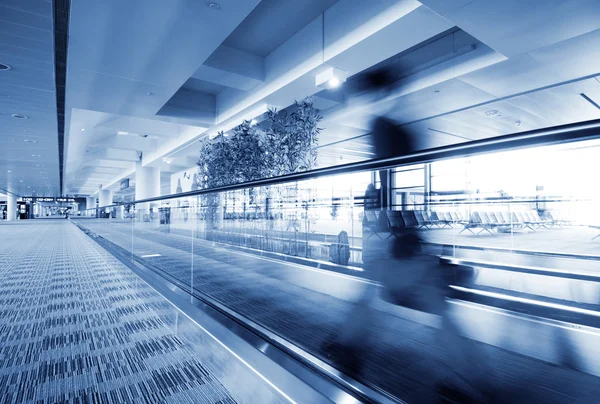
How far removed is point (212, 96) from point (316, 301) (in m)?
6.88

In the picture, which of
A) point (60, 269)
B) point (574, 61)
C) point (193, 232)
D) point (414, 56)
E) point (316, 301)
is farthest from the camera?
point (414, 56)

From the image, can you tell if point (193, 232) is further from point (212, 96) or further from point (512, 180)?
point (212, 96)

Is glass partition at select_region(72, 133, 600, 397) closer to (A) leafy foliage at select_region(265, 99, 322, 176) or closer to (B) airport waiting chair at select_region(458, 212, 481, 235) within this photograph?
(B) airport waiting chair at select_region(458, 212, 481, 235)

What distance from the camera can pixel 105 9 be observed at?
3.59 meters

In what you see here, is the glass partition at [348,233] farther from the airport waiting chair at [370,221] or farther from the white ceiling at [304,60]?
the white ceiling at [304,60]

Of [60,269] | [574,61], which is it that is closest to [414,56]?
[574,61]

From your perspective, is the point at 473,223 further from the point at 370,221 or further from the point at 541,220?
the point at 370,221

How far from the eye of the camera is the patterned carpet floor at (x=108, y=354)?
56.7 inches

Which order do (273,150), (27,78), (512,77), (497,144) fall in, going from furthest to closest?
(273,150)
(512,77)
(27,78)
(497,144)

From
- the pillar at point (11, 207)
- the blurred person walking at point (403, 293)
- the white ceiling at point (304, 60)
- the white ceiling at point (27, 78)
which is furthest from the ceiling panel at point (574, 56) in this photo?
the pillar at point (11, 207)

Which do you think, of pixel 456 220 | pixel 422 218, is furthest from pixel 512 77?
pixel 422 218

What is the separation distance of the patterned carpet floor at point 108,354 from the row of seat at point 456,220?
2.40 m

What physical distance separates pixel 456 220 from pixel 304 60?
3.40 meters

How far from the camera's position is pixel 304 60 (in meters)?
5.50
